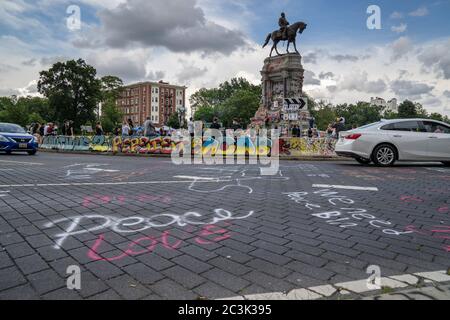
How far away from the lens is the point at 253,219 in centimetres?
422

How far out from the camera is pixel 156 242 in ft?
10.8

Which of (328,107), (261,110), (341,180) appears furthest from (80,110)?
(328,107)

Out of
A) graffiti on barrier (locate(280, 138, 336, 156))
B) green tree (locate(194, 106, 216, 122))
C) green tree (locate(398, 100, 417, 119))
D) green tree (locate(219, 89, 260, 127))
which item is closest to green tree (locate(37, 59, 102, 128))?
green tree (locate(219, 89, 260, 127))

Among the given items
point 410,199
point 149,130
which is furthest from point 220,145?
point 410,199

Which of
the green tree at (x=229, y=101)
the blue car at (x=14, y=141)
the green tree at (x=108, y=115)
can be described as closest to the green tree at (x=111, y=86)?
the green tree at (x=108, y=115)

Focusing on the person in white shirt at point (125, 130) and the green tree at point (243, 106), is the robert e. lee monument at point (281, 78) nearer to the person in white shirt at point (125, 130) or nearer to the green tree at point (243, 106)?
the person in white shirt at point (125, 130)

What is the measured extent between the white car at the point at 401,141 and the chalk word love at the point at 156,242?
8.80 m

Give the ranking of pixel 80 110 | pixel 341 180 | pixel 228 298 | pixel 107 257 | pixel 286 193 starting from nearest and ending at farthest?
pixel 228 298, pixel 107 257, pixel 286 193, pixel 341 180, pixel 80 110

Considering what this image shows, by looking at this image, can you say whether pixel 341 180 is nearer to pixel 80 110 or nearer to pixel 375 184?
pixel 375 184

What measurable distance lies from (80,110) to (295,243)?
2559 inches

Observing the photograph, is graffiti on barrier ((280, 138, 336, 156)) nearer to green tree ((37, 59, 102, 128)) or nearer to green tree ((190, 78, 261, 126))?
green tree ((37, 59, 102, 128))

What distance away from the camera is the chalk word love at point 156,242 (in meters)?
2.94

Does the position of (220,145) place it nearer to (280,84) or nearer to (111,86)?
(280,84)

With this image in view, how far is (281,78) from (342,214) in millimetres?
26923
